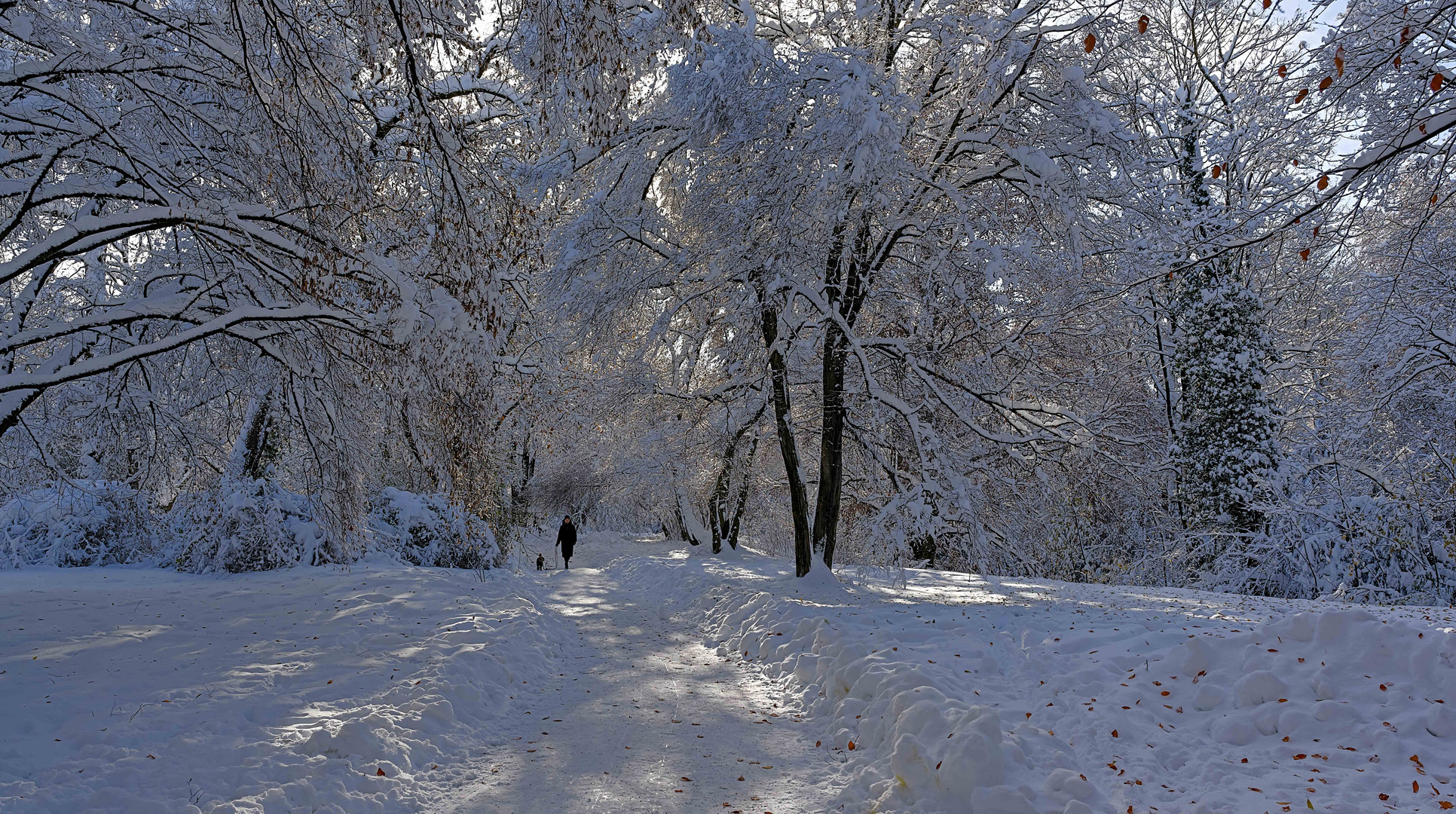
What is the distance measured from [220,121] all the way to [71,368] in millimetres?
2961

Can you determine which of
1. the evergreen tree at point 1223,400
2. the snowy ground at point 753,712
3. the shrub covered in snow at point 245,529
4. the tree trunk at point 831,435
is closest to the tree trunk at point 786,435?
the tree trunk at point 831,435

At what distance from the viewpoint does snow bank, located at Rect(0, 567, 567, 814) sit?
427 centimetres

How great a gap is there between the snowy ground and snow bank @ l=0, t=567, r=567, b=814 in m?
0.03

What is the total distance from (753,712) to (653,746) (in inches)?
46.9

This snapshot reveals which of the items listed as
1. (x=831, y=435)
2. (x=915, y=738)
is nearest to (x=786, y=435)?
(x=831, y=435)

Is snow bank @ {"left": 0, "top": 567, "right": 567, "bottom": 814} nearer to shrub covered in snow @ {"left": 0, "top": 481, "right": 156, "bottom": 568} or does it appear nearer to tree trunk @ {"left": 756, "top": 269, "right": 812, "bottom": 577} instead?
shrub covered in snow @ {"left": 0, "top": 481, "right": 156, "bottom": 568}

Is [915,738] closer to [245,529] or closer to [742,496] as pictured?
[245,529]

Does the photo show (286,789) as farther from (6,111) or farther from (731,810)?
(6,111)

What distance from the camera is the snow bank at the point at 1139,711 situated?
13.4ft

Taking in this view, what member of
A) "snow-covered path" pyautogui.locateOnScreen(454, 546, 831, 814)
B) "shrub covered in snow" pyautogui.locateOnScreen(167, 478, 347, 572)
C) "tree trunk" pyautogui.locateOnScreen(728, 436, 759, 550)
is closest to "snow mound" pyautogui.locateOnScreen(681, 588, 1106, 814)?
"snow-covered path" pyautogui.locateOnScreen(454, 546, 831, 814)

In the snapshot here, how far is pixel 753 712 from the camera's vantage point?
641 centimetres

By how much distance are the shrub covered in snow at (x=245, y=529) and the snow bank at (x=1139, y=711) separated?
9309mm

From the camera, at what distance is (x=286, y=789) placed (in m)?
4.27

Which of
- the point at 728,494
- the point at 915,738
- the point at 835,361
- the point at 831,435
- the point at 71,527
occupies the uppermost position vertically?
the point at 835,361
